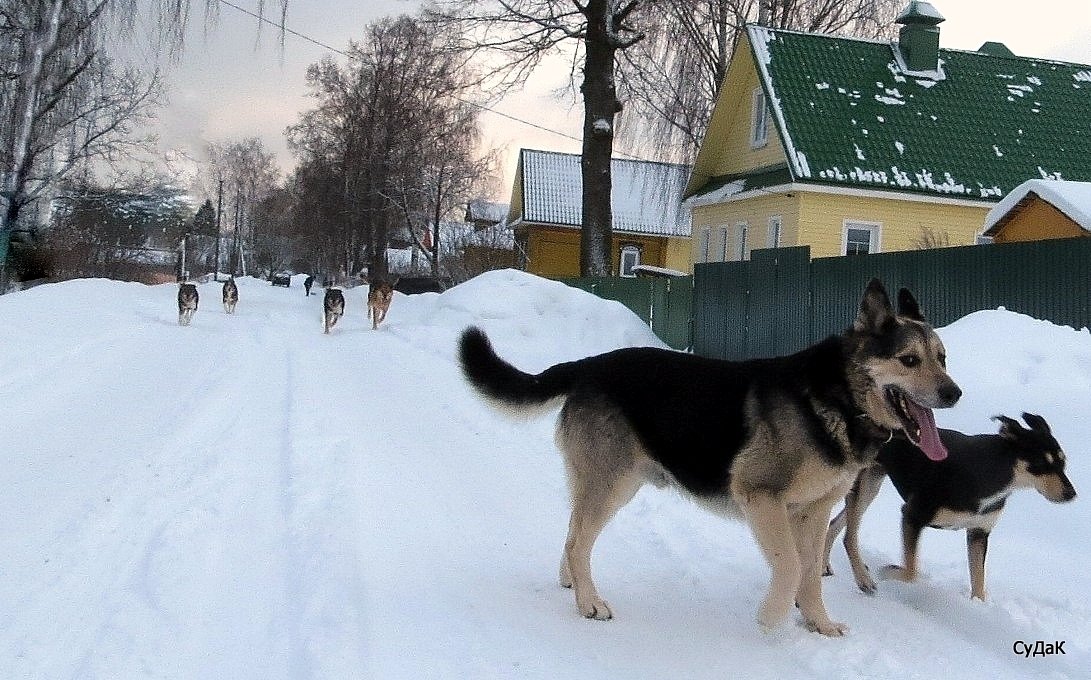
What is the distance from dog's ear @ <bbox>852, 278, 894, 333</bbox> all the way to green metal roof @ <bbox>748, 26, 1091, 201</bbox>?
56.3ft

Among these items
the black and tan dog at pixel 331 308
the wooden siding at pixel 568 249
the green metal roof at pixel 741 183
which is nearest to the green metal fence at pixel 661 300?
the green metal roof at pixel 741 183

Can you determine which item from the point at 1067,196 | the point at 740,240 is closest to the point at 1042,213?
the point at 1067,196

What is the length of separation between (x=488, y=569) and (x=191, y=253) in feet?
303

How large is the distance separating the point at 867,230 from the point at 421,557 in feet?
63.5

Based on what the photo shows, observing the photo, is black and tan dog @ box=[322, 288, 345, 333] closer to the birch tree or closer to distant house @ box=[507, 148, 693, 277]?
the birch tree

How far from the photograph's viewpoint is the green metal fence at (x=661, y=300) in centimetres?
1830

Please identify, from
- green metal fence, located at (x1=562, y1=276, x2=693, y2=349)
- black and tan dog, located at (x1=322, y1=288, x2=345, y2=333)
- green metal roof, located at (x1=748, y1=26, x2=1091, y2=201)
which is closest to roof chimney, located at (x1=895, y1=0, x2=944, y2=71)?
green metal roof, located at (x1=748, y1=26, x2=1091, y2=201)

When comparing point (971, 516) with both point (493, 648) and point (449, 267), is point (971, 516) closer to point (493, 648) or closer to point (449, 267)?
point (493, 648)

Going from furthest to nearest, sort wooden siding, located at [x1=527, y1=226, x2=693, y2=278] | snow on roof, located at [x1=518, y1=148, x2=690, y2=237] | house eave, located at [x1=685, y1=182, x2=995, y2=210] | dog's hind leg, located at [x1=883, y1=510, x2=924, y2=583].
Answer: wooden siding, located at [x1=527, y1=226, x2=693, y2=278], snow on roof, located at [x1=518, y1=148, x2=690, y2=237], house eave, located at [x1=685, y1=182, x2=995, y2=210], dog's hind leg, located at [x1=883, y1=510, x2=924, y2=583]

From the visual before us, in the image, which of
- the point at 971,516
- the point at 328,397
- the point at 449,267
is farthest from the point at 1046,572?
the point at 449,267

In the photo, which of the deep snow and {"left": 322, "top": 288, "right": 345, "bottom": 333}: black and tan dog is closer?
the deep snow

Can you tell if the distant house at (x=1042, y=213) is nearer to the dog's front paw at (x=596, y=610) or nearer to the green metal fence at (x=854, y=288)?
the green metal fence at (x=854, y=288)

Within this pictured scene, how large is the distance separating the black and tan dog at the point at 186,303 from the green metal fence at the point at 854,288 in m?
12.7

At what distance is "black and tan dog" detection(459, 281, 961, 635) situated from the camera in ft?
13.6
